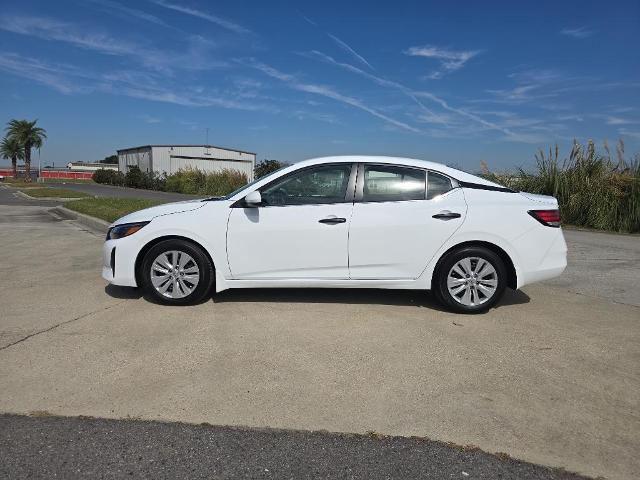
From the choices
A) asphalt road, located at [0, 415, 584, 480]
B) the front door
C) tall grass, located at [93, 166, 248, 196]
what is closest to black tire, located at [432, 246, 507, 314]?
the front door

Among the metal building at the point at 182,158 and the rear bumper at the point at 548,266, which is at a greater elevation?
the metal building at the point at 182,158

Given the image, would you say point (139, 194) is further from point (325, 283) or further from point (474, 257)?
point (474, 257)

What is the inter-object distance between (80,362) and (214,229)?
1777 millimetres

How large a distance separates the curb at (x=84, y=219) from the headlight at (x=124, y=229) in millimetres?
5536

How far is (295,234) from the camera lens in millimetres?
4895

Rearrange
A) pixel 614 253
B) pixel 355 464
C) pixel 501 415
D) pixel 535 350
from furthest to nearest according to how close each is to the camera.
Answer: pixel 614 253
pixel 535 350
pixel 501 415
pixel 355 464

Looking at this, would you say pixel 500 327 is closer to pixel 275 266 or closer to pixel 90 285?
pixel 275 266

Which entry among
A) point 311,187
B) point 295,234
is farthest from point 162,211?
point 311,187

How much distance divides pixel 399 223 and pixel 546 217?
1.48 metres

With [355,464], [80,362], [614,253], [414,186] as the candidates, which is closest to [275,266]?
[414,186]

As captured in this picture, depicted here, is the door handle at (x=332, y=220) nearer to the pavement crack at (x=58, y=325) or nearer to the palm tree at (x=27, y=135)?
the pavement crack at (x=58, y=325)

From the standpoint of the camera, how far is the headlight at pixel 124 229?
5.09 meters

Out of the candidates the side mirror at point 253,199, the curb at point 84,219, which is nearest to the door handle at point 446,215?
the side mirror at point 253,199

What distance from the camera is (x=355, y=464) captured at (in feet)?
8.27
